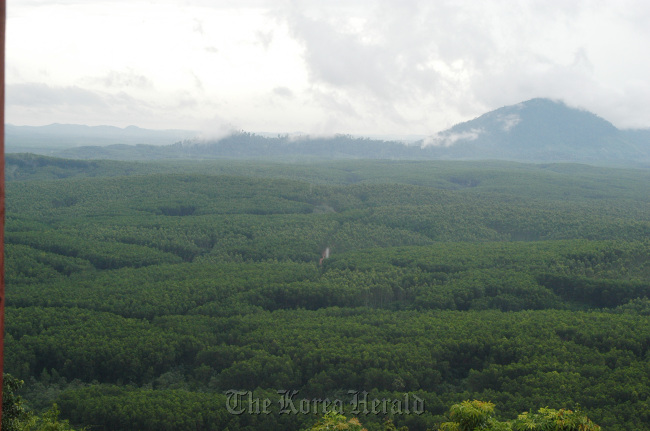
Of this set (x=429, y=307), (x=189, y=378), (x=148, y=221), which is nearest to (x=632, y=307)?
(x=429, y=307)

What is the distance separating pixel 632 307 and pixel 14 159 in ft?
526

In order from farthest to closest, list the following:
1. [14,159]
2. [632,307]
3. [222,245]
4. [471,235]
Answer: [14,159]
[471,235]
[222,245]
[632,307]

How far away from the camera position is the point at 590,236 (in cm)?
9288

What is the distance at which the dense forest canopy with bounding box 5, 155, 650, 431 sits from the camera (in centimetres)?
3888

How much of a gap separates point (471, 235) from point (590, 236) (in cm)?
1880

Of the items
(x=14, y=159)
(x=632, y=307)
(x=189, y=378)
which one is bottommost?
(x=189, y=378)

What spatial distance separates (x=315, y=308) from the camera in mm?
63344

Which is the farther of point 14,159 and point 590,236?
point 14,159

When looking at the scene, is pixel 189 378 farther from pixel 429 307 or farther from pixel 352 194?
pixel 352 194

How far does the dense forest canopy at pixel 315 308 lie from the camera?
38.9m

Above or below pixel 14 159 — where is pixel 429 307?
below

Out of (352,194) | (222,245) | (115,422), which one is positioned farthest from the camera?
(352,194)

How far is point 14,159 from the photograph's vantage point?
162625 mm

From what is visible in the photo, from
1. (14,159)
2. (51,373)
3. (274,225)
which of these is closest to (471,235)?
(274,225)
